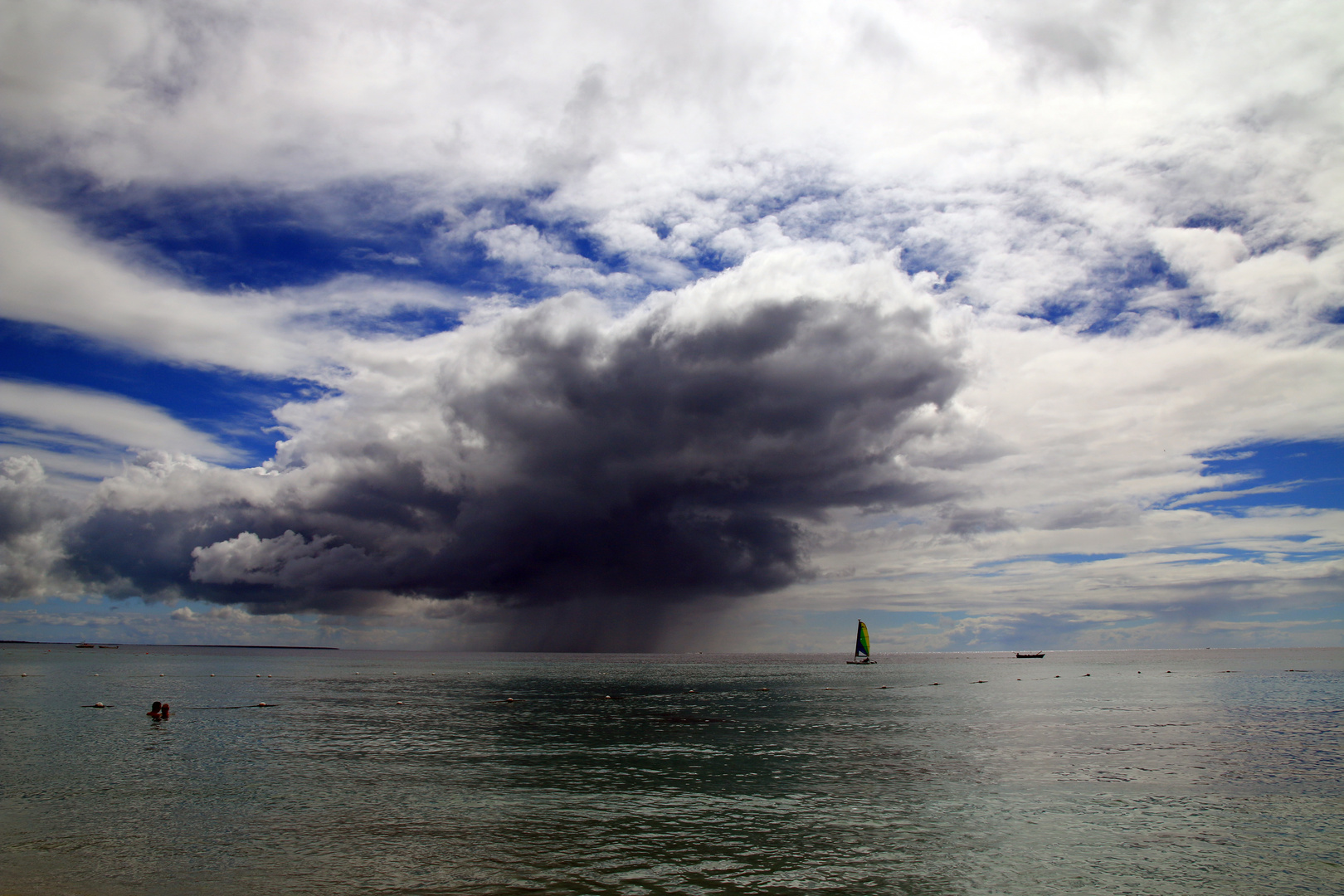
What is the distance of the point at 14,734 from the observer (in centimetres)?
6938

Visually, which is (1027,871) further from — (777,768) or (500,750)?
(500,750)

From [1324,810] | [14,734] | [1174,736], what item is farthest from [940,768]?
[14,734]

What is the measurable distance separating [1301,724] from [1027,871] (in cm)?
7352

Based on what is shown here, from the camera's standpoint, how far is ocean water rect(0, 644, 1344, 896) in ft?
97.2

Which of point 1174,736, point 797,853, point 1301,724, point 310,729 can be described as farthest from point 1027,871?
point 1301,724

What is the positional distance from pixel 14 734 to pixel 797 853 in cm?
7313

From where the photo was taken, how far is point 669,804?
41562 millimetres

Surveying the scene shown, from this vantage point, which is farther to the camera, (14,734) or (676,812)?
(14,734)

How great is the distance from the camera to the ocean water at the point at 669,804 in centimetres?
2962

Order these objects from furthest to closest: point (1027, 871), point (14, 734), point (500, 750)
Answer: point (14, 734)
point (500, 750)
point (1027, 871)

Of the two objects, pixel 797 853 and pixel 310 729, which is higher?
pixel 797 853

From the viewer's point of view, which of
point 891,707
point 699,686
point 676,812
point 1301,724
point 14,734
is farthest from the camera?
point 699,686

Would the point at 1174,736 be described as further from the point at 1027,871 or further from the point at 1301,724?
the point at 1027,871

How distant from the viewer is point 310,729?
7606 cm
